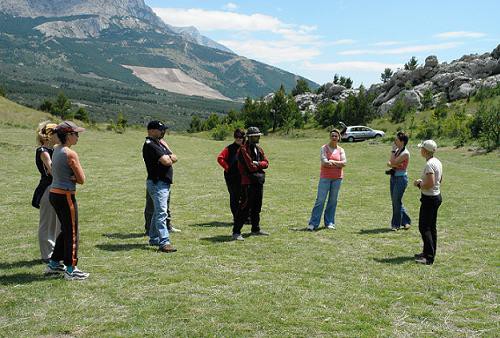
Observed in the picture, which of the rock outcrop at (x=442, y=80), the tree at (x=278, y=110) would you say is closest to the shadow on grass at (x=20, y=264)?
the rock outcrop at (x=442, y=80)

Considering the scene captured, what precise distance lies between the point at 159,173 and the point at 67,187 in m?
1.97

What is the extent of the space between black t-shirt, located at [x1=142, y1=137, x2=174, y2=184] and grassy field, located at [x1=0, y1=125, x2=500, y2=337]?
4.56ft

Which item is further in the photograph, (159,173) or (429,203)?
(159,173)

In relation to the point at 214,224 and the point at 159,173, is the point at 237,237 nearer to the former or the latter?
the point at 214,224

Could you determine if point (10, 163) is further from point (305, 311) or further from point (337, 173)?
point (305, 311)

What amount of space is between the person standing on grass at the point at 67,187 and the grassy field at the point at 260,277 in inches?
15.4

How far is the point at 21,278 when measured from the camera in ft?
23.3

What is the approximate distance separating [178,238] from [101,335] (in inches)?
191

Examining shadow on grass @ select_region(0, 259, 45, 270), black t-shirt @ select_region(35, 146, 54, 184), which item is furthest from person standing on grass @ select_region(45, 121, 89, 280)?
shadow on grass @ select_region(0, 259, 45, 270)

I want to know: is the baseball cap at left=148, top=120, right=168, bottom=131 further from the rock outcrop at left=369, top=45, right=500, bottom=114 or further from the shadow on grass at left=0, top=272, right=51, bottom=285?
the rock outcrop at left=369, top=45, right=500, bottom=114

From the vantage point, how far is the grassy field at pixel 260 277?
5.59 m

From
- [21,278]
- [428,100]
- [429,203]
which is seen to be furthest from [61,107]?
[429,203]

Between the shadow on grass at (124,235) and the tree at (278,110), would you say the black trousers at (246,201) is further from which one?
the tree at (278,110)

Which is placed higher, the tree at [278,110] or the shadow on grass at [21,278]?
the tree at [278,110]
